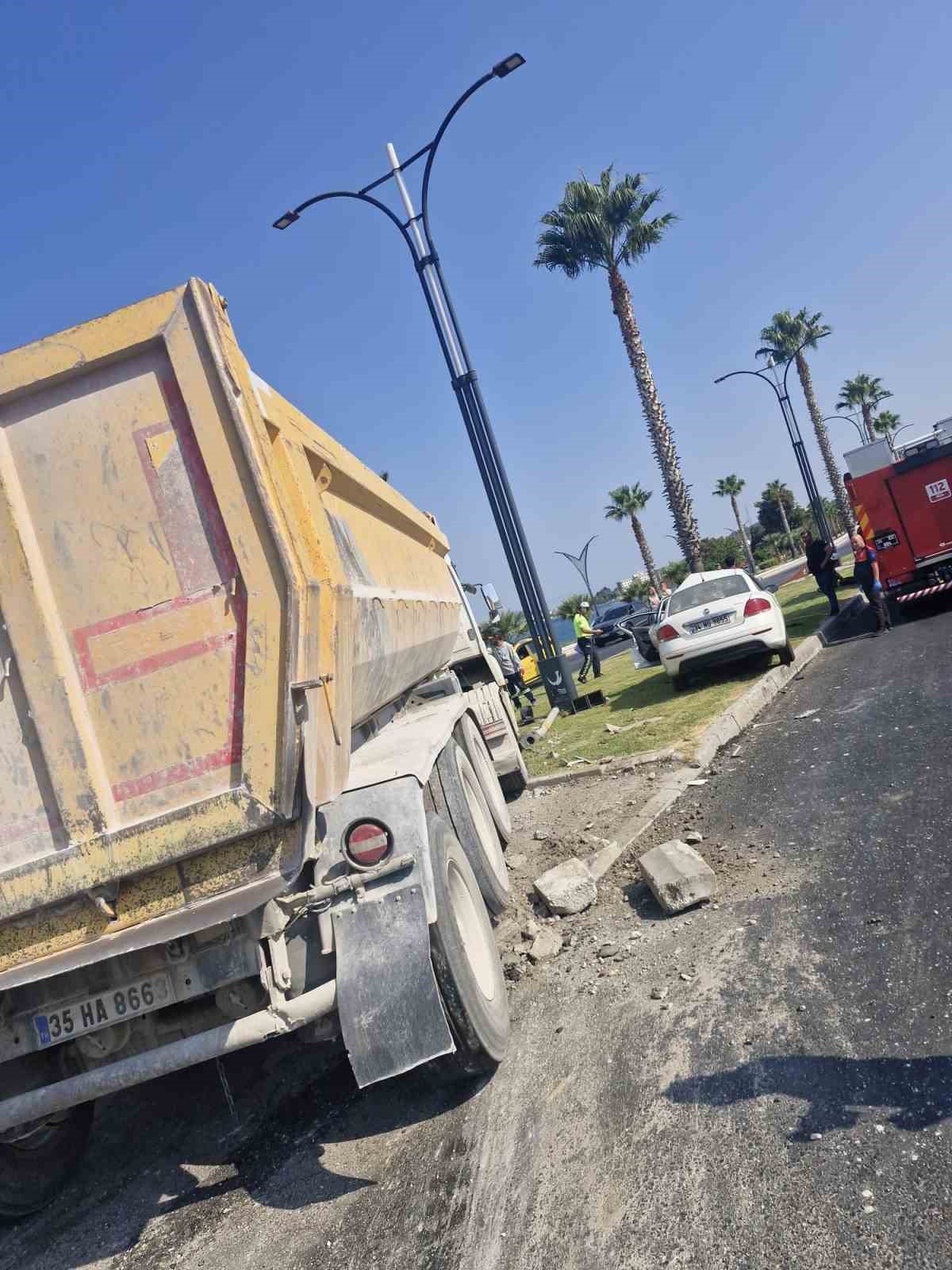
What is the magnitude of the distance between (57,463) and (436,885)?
2.11m

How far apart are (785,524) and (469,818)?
66.1 metres

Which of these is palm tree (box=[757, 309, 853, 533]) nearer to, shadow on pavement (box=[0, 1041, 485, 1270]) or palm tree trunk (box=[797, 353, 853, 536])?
palm tree trunk (box=[797, 353, 853, 536])

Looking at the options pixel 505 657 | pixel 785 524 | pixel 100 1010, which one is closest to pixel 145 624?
pixel 100 1010

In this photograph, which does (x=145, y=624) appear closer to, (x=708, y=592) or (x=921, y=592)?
(x=708, y=592)

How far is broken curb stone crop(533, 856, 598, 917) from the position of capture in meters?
5.60

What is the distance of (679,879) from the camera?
5180 mm

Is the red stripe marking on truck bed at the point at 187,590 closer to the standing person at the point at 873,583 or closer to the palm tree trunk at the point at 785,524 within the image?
the standing person at the point at 873,583

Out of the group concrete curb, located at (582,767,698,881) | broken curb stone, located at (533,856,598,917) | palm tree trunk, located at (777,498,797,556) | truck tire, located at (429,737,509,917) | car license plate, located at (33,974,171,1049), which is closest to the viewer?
car license plate, located at (33,974,171,1049)

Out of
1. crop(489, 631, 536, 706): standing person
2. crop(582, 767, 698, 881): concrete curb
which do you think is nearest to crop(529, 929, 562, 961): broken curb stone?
crop(582, 767, 698, 881): concrete curb

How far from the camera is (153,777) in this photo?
122 inches

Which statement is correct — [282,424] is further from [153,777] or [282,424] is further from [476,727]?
[476,727]

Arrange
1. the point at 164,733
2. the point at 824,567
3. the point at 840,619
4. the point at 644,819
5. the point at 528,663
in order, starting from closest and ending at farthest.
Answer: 1. the point at 164,733
2. the point at 644,819
3. the point at 824,567
4. the point at 840,619
5. the point at 528,663

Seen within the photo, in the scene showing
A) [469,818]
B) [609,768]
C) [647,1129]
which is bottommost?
[647,1129]

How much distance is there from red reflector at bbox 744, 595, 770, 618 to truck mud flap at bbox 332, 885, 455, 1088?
31.6 feet
